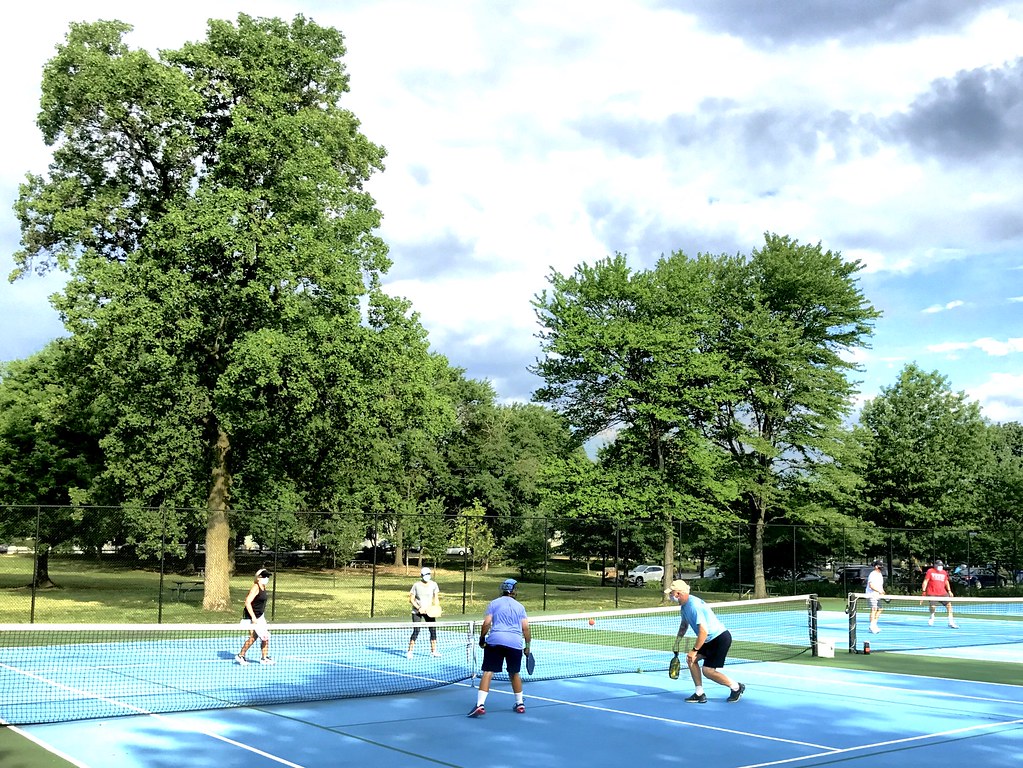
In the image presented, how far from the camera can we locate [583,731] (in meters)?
13.4

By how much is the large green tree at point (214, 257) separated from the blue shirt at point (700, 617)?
17.6m

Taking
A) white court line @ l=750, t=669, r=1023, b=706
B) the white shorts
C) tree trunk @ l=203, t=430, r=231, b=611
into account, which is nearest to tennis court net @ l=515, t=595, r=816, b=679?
white court line @ l=750, t=669, r=1023, b=706

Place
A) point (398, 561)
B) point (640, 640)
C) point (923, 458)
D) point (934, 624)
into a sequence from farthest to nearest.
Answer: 1. point (398, 561)
2. point (923, 458)
3. point (934, 624)
4. point (640, 640)

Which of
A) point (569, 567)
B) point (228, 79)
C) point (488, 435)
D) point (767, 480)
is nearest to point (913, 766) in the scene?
point (228, 79)

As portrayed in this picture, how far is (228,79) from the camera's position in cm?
3400

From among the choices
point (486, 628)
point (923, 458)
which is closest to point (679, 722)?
point (486, 628)

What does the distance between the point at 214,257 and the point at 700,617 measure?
2203 centimetres

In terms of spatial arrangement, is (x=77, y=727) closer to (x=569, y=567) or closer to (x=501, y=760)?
(x=501, y=760)

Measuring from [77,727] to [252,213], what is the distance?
21531 millimetres

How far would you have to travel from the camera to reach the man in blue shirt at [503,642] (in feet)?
47.0

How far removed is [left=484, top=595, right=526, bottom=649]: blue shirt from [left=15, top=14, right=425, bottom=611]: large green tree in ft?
56.0

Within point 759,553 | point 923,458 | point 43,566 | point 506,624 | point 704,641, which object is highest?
point 923,458

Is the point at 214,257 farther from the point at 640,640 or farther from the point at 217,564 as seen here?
the point at 640,640

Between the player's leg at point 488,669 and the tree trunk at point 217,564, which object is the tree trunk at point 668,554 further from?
the player's leg at point 488,669
